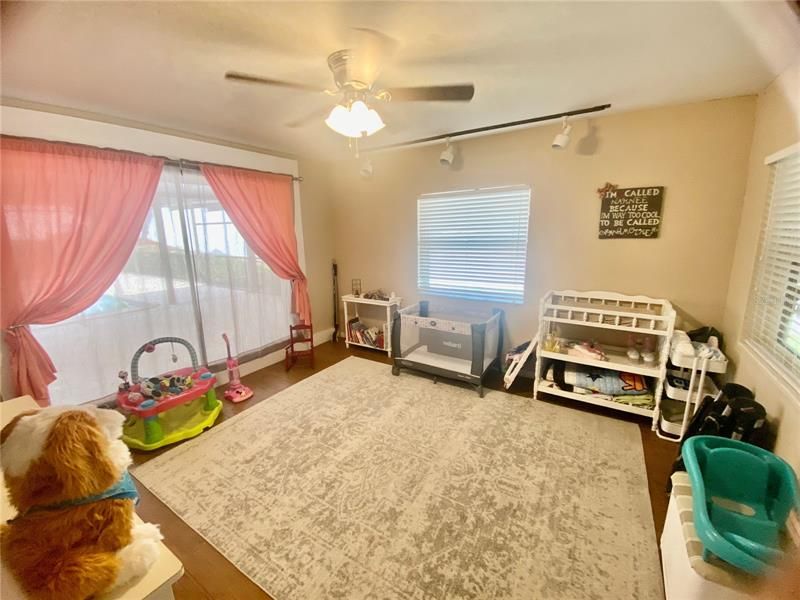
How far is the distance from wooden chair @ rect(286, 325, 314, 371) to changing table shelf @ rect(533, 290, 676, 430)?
233 cm

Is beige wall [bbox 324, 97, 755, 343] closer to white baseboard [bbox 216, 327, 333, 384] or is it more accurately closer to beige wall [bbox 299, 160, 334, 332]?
beige wall [bbox 299, 160, 334, 332]

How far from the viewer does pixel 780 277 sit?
176cm

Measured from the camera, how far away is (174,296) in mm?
2670

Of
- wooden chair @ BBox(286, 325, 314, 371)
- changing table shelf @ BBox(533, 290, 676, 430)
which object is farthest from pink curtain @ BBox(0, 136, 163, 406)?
changing table shelf @ BBox(533, 290, 676, 430)

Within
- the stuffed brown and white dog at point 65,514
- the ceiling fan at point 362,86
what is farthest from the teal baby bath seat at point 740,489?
the ceiling fan at point 362,86

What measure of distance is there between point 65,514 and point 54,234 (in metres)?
2.02

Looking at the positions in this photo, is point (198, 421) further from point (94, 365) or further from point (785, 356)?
point (785, 356)

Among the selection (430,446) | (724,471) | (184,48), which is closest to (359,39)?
(184,48)

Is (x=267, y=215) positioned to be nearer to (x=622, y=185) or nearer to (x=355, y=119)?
(x=355, y=119)

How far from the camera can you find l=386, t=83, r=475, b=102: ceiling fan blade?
1.43 meters

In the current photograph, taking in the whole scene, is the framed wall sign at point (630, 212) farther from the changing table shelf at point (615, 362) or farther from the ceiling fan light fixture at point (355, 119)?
the ceiling fan light fixture at point (355, 119)

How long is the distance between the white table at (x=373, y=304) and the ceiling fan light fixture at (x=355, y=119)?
218cm

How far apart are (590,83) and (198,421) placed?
3.48 meters

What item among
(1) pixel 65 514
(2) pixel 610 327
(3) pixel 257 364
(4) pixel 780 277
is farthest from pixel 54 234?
(4) pixel 780 277
